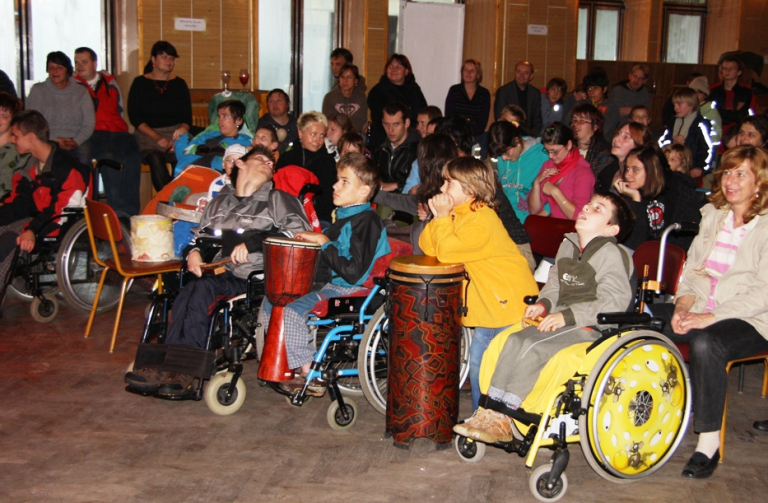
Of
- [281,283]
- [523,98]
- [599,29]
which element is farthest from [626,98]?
[281,283]

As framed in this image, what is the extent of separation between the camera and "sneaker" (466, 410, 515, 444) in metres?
3.20

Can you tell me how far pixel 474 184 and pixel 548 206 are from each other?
1.86 metres

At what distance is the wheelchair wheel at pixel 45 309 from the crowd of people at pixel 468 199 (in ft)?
1.27

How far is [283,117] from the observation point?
7547mm

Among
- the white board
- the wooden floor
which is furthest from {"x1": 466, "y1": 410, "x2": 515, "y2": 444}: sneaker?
the white board

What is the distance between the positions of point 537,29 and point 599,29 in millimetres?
2077

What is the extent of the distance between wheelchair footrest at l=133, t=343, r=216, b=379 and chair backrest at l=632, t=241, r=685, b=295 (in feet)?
6.94

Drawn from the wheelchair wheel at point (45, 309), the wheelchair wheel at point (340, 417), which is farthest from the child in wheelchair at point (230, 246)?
the wheelchair wheel at point (45, 309)

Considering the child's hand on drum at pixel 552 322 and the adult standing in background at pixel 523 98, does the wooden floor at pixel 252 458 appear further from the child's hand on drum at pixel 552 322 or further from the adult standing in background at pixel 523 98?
the adult standing in background at pixel 523 98

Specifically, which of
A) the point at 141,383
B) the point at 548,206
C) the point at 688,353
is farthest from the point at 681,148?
the point at 141,383

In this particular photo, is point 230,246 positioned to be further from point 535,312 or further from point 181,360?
point 535,312

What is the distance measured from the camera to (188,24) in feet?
31.9

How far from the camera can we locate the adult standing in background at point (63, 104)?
7.12 metres

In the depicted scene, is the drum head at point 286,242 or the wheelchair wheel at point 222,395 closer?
the drum head at point 286,242
